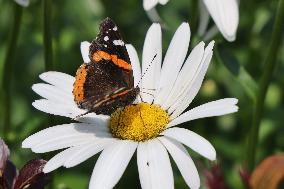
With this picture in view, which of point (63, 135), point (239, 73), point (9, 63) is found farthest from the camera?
point (9, 63)

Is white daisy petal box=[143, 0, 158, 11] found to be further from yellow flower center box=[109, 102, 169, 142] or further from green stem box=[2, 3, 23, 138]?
green stem box=[2, 3, 23, 138]

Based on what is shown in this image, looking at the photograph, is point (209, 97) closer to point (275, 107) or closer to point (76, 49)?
point (275, 107)

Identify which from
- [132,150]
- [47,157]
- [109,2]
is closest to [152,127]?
[132,150]

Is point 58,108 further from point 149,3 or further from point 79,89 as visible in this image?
point 149,3

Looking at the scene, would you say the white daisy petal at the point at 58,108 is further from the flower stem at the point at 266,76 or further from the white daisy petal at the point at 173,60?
the flower stem at the point at 266,76

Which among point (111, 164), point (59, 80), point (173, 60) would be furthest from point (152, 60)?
point (111, 164)

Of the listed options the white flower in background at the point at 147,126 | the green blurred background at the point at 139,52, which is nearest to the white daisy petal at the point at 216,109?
the white flower in background at the point at 147,126
